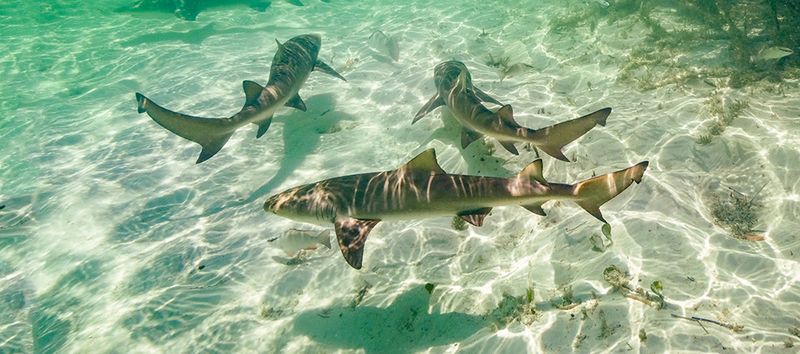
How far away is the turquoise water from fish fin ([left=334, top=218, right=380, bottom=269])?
1142 mm

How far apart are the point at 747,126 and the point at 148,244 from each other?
9.98m

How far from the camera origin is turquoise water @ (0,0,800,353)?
14.0ft

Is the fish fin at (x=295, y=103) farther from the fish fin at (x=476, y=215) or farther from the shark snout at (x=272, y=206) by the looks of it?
the fish fin at (x=476, y=215)

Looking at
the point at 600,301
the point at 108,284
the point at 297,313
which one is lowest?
the point at 108,284

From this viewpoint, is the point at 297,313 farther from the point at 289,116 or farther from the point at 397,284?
the point at 289,116

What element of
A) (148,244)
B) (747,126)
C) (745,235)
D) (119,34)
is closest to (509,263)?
(745,235)

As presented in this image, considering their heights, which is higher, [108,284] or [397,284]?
[397,284]

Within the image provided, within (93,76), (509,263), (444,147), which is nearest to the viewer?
(509,263)

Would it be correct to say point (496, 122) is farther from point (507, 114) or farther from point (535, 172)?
point (535, 172)

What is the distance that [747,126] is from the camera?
246 inches

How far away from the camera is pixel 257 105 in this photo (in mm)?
7242

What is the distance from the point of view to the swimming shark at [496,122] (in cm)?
463

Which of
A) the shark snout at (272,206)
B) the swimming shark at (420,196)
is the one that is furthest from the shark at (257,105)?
the swimming shark at (420,196)

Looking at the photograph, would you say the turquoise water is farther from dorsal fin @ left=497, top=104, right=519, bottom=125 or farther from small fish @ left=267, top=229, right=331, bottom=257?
dorsal fin @ left=497, top=104, right=519, bottom=125
